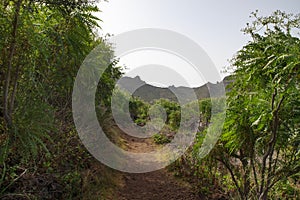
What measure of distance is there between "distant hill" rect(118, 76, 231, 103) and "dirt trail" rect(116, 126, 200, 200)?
1.66 meters

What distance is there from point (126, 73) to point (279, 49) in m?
4.08

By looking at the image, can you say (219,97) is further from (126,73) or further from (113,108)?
(113,108)

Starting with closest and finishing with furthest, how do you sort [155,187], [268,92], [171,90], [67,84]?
[268,92]
[67,84]
[155,187]
[171,90]

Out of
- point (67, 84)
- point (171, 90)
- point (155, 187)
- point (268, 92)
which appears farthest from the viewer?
point (171, 90)

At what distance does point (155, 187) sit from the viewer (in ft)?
15.3

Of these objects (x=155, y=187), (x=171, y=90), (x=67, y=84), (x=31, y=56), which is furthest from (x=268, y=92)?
(x=171, y=90)

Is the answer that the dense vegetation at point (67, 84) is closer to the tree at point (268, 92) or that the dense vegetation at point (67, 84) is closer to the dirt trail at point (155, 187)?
the tree at point (268, 92)

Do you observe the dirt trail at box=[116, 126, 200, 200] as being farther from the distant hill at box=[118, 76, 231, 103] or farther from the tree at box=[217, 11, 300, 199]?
the tree at box=[217, 11, 300, 199]

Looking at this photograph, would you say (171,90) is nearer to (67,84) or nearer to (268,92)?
(67,84)

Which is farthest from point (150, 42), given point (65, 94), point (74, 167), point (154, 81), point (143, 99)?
point (143, 99)

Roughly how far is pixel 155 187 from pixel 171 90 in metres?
3.22

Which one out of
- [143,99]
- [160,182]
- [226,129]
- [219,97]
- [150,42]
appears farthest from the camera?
[143,99]

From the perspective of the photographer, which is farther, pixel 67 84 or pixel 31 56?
pixel 67 84

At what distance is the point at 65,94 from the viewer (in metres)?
3.56
